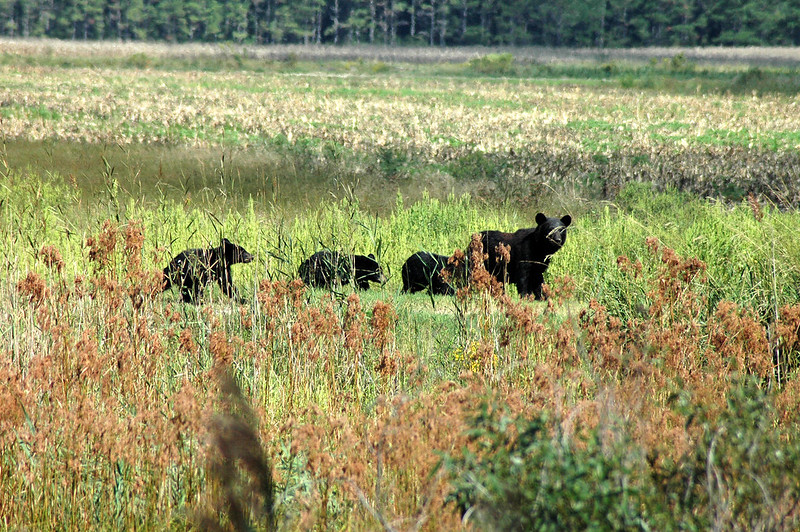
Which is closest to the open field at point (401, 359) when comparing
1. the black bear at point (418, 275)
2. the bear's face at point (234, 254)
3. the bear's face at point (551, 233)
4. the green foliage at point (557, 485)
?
the green foliage at point (557, 485)

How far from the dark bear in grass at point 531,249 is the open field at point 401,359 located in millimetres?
416

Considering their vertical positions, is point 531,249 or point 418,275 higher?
point 531,249

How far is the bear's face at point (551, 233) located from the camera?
27.6ft

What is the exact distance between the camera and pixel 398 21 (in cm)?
9831

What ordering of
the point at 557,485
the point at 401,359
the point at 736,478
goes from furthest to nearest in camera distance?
the point at 401,359, the point at 736,478, the point at 557,485

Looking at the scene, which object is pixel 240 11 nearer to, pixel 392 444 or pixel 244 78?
pixel 244 78

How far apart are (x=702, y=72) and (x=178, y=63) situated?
1311 inches

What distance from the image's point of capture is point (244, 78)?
1678 inches

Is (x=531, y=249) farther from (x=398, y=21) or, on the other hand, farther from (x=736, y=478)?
(x=398, y=21)

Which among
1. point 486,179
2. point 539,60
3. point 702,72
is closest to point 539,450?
point 486,179

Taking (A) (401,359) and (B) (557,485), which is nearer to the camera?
(B) (557,485)

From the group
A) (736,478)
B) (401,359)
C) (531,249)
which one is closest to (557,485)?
(736,478)

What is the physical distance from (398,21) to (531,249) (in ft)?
309

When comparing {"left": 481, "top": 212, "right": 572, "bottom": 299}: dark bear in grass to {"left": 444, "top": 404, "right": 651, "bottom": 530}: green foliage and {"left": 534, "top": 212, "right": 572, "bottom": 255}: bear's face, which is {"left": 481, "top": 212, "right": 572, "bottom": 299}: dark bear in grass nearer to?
{"left": 534, "top": 212, "right": 572, "bottom": 255}: bear's face
